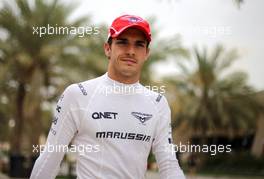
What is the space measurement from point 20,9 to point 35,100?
142 inches

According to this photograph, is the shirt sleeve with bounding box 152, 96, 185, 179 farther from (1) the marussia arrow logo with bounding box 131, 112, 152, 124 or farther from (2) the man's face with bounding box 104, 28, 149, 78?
(2) the man's face with bounding box 104, 28, 149, 78

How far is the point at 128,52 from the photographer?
228 cm

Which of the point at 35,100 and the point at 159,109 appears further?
the point at 35,100

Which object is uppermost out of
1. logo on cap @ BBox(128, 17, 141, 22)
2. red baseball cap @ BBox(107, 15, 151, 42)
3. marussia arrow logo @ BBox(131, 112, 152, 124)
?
logo on cap @ BBox(128, 17, 141, 22)

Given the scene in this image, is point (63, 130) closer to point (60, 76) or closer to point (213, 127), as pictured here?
point (60, 76)

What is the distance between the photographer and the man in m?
2.22

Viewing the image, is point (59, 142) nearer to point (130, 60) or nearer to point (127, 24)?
point (130, 60)

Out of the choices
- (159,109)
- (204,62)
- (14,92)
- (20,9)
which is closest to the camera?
(159,109)

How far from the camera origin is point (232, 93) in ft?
101

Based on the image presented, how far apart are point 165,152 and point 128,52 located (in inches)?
19.3

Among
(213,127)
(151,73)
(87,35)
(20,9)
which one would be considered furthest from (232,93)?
(20,9)

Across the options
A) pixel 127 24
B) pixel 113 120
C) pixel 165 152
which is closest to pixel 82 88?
pixel 113 120

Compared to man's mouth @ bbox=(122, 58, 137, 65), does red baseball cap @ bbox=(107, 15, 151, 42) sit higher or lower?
higher

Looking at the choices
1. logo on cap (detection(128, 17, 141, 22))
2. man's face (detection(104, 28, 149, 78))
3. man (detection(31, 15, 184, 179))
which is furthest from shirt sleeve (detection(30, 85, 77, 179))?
logo on cap (detection(128, 17, 141, 22))
